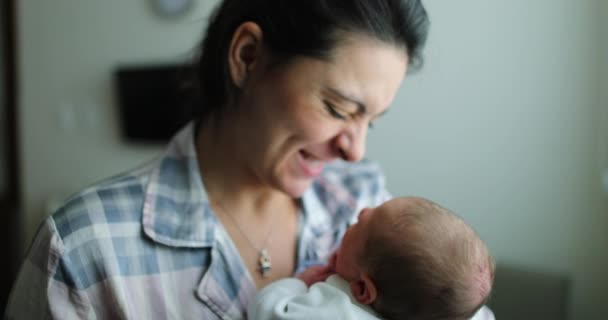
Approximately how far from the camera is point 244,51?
0.92 meters

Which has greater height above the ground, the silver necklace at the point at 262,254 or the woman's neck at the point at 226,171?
the woman's neck at the point at 226,171

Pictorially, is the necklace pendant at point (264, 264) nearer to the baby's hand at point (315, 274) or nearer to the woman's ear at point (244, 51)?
the baby's hand at point (315, 274)

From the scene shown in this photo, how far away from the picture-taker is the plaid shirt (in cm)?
83

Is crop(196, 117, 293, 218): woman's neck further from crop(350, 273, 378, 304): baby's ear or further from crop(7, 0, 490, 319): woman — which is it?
crop(350, 273, 378, 304): baby's ear

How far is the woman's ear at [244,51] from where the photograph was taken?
90 cm

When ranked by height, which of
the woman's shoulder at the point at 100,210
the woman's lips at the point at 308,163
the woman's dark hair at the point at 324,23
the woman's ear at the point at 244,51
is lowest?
the woman's shoulder at the point at 100,210

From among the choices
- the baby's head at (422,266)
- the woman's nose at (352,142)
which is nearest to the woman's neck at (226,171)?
the woman's nose at (352,142)

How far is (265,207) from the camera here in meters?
1.09

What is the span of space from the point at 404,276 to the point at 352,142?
0.27m

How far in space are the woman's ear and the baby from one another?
0.36 metres

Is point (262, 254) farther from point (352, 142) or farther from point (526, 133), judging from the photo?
point (526, 133)

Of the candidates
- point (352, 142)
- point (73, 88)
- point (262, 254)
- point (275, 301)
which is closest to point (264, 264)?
point (262, 254)

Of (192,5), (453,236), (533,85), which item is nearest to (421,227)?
(453,236)

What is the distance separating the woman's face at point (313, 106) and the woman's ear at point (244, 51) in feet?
0.06
